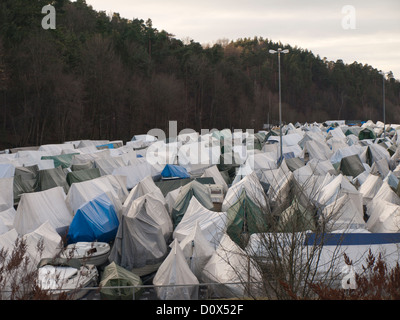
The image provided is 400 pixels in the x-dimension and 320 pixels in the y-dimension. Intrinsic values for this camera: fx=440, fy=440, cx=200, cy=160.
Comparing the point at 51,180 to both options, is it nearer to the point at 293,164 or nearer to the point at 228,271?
the point at 228,271

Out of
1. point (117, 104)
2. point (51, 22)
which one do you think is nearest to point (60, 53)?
point (51, 22)

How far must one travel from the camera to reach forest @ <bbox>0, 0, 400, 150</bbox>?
2023 inches

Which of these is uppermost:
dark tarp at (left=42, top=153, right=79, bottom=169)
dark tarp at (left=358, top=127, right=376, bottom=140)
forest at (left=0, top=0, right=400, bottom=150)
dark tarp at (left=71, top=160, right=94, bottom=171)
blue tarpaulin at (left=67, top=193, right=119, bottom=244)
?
forest at (left=0, top=0, right=400, bottom=150)

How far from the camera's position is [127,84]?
7044cm

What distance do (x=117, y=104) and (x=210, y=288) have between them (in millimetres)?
58181

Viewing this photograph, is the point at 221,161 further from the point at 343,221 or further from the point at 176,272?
the point at 176,272

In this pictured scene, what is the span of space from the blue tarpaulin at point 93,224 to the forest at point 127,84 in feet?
104

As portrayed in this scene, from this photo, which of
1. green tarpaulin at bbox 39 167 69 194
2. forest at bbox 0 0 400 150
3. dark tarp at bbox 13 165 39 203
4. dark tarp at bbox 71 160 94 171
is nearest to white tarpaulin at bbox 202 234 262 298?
green tarpaulin at bbox 39 167 69 194

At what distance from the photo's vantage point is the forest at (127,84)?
51.4 meters

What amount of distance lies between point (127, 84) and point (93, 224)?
56.1m

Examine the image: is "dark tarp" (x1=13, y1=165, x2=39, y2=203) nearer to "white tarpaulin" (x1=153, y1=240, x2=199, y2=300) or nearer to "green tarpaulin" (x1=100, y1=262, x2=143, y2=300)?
"green tarpaulin" (x1=100, y1=262, x2=143, y2=300)

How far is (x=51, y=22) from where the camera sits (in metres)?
55.1

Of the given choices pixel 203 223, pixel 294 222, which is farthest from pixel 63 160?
pixel 294 222

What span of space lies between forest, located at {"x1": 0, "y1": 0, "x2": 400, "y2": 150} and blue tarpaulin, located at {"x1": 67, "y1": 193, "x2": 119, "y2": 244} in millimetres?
31754
